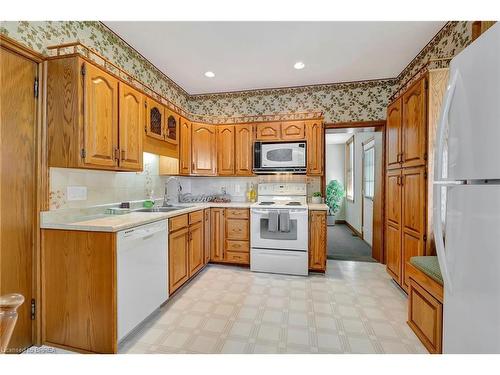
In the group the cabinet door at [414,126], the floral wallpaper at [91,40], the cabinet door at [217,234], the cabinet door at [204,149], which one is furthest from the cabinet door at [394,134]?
the floral wallpaper at [91,40]

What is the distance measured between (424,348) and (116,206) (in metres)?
2.92

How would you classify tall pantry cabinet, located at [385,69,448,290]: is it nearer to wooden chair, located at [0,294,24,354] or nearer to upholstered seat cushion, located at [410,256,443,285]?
upholstered seat cushion, located at [410,256,443,285]

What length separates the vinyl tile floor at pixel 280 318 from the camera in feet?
5.79

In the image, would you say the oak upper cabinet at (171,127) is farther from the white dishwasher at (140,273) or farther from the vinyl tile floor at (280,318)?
the vinyl tile floor at (280,318)

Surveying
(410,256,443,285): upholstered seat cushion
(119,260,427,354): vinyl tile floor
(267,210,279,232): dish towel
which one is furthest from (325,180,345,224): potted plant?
(410,256,443,285): upholstered seat cushion

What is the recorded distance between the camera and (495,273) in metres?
0.87

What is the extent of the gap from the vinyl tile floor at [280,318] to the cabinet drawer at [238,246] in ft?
1.28

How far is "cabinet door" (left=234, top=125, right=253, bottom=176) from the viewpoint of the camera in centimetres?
357

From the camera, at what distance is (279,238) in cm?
314

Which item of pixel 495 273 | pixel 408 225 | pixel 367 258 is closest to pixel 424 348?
pixel 408 225

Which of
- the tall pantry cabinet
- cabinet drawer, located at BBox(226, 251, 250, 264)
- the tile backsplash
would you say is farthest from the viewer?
cabinet drawer, located at BBox(226, 251, 250, 264)

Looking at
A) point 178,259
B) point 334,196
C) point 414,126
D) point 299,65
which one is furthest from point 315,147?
point 334,196

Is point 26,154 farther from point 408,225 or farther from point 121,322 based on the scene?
point 408,225

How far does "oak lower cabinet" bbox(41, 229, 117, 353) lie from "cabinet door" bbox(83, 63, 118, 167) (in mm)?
607
